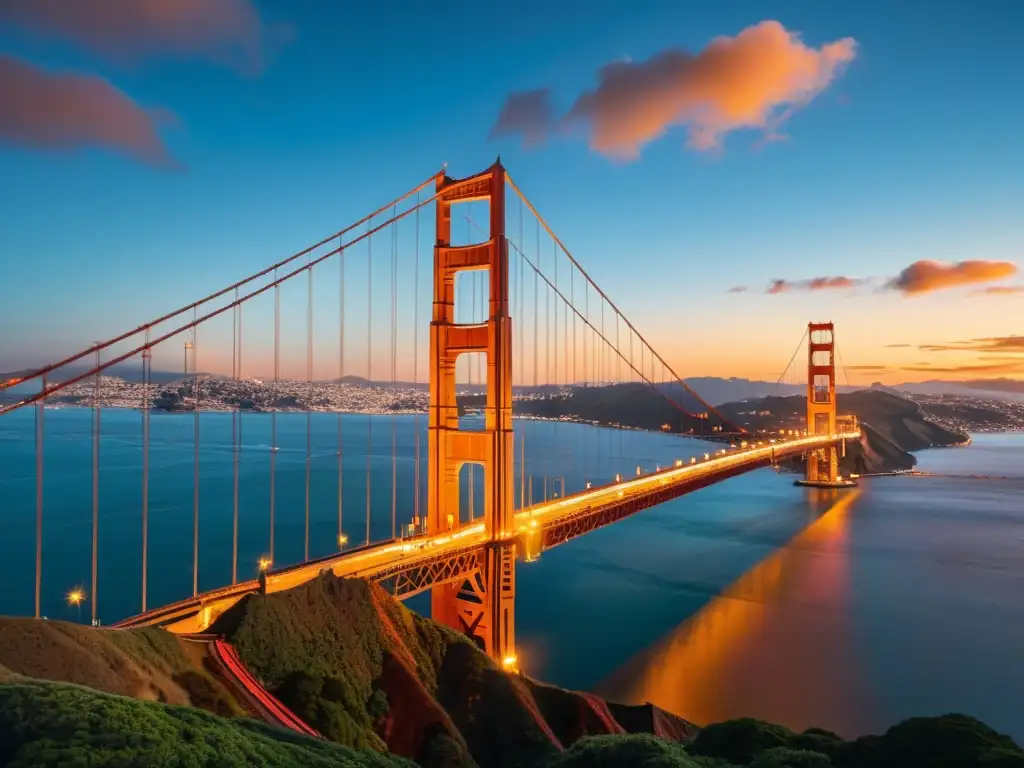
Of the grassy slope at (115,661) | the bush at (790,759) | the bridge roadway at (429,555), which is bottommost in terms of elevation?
the bush at (790,759)

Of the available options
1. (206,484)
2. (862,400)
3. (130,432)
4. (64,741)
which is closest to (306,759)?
(64,741)

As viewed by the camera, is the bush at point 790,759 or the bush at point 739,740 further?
the bush at point 739,740

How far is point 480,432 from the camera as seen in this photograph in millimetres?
16609

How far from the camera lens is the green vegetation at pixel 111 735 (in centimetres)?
421

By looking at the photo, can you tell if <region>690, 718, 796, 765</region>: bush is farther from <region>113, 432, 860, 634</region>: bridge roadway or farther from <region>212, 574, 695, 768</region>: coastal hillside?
<region>113, 432, 860, 634</region>: bridge roadway

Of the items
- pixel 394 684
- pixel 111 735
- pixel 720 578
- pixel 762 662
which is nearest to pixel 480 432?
pixel 394 684

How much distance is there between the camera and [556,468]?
73.8m

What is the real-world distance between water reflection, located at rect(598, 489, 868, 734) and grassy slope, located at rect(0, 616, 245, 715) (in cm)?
1233

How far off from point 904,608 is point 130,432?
102441 mm

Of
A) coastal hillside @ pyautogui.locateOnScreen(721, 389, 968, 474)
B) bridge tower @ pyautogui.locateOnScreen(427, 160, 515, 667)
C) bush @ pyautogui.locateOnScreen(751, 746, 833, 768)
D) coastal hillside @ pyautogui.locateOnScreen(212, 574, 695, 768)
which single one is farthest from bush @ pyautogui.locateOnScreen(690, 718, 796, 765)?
coastal hillside @ pyautogui.locateOnScreen(721, 389, 968, 474)

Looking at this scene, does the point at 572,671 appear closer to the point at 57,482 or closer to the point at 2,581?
the point at 2,581

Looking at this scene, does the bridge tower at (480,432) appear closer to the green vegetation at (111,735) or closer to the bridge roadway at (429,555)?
the bridge roadway at (429,555)

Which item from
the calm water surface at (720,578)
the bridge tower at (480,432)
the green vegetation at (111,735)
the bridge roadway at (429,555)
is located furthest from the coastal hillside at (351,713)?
the calm water surface at (720,578)

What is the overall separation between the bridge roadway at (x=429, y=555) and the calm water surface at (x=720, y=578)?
4552 mm
